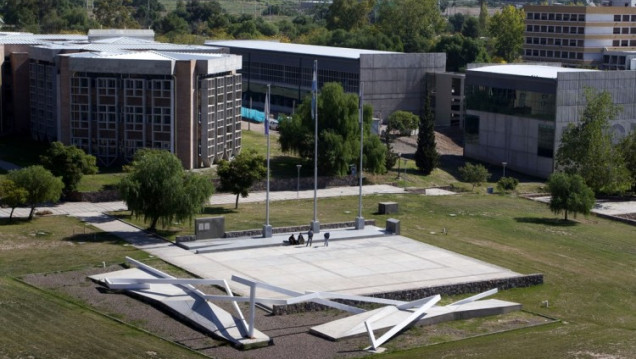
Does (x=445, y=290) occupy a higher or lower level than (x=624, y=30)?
lower

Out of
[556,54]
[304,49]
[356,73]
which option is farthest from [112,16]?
[356,73]

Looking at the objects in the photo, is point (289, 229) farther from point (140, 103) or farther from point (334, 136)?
point (140, 103)

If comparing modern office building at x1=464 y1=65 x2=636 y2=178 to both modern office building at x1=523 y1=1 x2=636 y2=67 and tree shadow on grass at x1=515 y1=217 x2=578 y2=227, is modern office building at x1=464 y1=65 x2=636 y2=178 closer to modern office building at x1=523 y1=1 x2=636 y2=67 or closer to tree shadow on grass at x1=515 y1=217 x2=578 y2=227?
tree shadow on grass at x1=515 y1=217 x2=578 y2=227

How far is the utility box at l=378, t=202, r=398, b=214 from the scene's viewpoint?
267 feet

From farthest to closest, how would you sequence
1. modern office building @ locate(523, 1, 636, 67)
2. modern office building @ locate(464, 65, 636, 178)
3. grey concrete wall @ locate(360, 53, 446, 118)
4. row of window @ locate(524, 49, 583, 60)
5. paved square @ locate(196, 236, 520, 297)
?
row of window @ locate(524, 49, 583, 60)
modern office building @ locate(523, 1, 636, 67)
grey concrete wall @ locate(360, 53, 446, 118)
modern office building @ locate(464, 65, 636, 178)
paved square @ locate(196, 236, 520, 297)

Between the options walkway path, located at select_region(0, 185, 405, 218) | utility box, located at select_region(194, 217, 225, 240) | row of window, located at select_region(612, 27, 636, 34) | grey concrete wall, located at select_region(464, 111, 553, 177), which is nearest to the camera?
utility box, located at select_region(194, 217, 225, 240)

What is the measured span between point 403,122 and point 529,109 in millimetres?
14260

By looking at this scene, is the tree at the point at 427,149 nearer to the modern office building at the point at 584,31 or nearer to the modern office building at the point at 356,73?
the modern office building at the point at 356,73

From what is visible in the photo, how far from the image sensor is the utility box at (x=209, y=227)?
6894cm

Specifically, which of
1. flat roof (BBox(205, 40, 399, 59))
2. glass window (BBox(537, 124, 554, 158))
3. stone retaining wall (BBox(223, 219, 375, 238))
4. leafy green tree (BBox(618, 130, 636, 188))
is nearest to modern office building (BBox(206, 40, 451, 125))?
flat roof (BBox(205, 40, 399, 59))

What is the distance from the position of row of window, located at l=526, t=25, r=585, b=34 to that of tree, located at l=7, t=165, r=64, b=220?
11282 cm

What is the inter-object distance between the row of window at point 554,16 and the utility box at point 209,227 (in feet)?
369

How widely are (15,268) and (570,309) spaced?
94.7 ft

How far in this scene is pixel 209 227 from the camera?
228 ft
